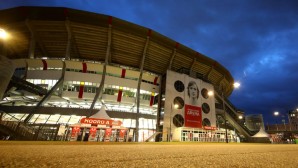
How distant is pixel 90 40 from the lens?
27.4 metres

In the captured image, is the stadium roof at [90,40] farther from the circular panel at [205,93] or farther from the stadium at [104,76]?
the circular panel at [205,93]

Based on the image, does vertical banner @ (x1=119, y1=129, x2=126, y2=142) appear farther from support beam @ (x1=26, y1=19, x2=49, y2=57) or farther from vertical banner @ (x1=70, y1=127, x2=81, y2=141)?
support beam @ (x1=26, y1=19, x2=49, y2=57)

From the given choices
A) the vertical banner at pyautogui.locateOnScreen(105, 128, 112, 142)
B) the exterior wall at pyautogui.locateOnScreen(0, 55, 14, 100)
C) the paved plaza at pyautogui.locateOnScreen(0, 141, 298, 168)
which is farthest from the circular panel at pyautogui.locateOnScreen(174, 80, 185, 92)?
the paved plaza at pyautogui.locateOnScreen(0, 141, 298, 168)

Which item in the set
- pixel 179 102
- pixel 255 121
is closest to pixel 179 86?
pixel 179 102

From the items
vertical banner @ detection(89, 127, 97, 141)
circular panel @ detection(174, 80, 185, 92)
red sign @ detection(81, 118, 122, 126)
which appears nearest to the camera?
vertical banner @ detection(89, 127, 97, 141)

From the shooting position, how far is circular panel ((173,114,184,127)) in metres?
29.4

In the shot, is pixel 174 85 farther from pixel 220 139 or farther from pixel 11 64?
pixel 11 64

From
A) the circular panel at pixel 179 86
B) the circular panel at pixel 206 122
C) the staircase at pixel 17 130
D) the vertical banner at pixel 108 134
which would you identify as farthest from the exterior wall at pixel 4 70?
the circular panel at pixel 206 122

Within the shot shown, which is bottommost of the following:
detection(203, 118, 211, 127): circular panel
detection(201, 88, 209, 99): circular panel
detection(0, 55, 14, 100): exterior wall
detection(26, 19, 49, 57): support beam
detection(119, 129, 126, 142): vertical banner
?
detection(119, 129, 126, 142): vertical banner

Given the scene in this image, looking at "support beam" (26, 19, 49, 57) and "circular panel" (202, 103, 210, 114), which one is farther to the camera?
"circular panel" (202, 103, 210, 114)

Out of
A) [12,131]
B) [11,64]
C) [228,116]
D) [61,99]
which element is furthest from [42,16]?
[228,116]

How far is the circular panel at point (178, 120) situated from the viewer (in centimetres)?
2942

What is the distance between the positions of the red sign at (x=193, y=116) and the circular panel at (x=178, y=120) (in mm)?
844

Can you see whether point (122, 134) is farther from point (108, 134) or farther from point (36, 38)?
point (36, 38)
